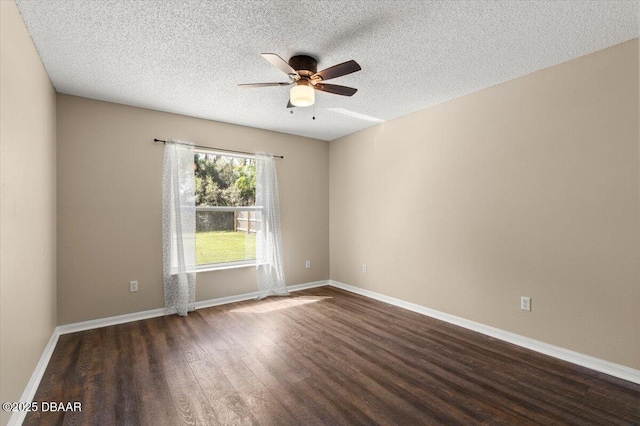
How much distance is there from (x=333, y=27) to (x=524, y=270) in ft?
8.92

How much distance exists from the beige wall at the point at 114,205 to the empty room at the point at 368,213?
2cm

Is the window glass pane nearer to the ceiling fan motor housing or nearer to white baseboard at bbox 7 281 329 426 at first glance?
white baseboard at bbox 7 281 329 426

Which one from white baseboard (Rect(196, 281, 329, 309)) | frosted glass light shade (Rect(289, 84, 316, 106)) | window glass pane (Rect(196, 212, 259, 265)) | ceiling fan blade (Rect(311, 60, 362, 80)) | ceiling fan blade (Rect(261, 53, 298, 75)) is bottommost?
white baseboard (Rect(196, 281, 329, 309))

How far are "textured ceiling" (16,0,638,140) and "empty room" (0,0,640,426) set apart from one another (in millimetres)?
20

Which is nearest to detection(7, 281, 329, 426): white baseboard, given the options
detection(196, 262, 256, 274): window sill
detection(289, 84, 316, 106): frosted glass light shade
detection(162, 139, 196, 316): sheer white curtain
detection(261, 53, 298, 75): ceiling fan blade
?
detection(162, 139, 196, 316): sheer white curtain

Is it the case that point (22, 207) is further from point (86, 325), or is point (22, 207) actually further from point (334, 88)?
point (334, 88)

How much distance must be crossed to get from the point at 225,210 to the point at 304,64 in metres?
2.54

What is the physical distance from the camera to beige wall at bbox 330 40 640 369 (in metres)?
2.35

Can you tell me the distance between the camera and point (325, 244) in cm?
536

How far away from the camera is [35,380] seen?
2.21m

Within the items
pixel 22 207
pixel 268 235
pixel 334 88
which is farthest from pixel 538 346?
pixel 22 207

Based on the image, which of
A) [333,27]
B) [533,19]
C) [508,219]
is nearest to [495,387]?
[508,219]

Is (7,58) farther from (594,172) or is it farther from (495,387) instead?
(594,172)

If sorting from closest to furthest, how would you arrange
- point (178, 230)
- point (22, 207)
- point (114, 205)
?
point (22, 207), point (114, 205), point (178, 230)
